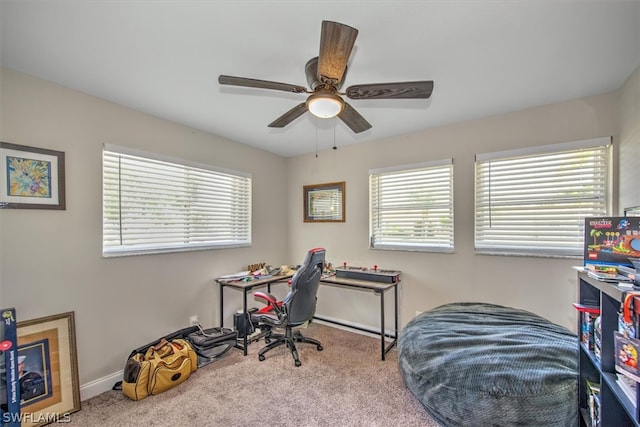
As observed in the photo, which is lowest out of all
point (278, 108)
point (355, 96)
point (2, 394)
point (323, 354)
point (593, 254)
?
→ point (323, 354)

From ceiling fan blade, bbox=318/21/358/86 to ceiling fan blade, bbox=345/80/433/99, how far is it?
13 centimetres

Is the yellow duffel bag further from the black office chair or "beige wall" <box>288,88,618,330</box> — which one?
"beige wall" <box>288,88,618,330</box>

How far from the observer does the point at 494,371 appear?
1.63 meters

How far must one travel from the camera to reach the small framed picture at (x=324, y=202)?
3.73 m

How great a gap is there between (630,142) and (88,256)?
4.34 metres

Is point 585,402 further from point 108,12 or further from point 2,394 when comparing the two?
point 2,394

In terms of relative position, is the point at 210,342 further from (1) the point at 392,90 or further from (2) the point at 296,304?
(1) the point at 392,90

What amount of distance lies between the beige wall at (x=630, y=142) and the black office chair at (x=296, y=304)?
2480 mm

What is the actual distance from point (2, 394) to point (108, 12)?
7.69 feet

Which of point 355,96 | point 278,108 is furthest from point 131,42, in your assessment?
point 355,96

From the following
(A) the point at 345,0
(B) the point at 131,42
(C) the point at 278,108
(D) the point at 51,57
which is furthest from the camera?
(C) the point at 278,108

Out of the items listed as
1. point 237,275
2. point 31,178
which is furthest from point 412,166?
point 31,178

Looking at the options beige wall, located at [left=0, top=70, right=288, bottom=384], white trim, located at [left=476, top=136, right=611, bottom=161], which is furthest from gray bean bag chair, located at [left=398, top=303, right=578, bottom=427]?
beige wall, located at [left=0, top=70, right=288, bottom=384]

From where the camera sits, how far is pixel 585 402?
147 centimetres
